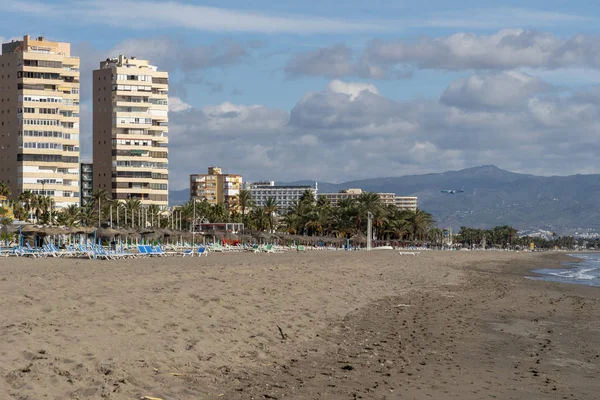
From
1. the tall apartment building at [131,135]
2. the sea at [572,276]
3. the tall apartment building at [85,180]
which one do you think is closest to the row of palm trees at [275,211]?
the tall apartment building at [131,135]

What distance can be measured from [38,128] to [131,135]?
16647 mm

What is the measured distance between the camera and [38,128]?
3952 inches

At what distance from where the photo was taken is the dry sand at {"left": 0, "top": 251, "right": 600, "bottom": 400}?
9.87 m

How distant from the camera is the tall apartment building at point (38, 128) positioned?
10000 centimetres

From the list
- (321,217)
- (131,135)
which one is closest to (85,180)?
(131,135)

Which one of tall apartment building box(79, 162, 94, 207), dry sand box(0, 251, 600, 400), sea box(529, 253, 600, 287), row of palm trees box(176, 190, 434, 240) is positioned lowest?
sea box(529, 253, 600, 287)

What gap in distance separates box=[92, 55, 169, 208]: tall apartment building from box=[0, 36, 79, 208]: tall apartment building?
34.6ft

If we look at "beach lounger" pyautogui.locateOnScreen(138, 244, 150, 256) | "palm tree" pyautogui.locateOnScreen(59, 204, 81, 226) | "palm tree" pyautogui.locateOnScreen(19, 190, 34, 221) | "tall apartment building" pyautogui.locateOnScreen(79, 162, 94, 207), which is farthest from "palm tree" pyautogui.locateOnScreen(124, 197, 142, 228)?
"beach lounger" pyautogui.locateOnScreen(138, 244, 150, 256)

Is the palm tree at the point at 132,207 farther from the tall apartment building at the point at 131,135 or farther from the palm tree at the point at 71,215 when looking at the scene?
the palm tree at the point at 71,215

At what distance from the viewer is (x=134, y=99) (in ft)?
379

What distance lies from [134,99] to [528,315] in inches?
3927

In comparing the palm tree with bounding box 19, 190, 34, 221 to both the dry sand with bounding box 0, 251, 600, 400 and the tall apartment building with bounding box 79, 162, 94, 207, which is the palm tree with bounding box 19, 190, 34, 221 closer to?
the tall apartment building with bounding box 79, 162, 94, 207

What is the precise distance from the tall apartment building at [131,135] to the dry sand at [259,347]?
9570 centimetres

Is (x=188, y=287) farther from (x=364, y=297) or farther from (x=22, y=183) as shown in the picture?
(x=22, y=183)
